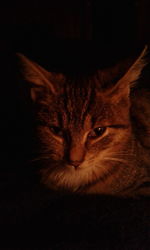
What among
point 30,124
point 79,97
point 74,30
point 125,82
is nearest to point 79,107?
point 79,97

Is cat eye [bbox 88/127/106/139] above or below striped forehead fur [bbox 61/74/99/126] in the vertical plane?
below

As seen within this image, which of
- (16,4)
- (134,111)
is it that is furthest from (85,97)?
(16,4)

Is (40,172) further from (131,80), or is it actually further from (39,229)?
(131,80)

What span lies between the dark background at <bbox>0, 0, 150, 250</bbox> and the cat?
0.09 meters

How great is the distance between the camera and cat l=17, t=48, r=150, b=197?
1.20 meters

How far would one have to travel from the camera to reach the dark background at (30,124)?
1.04 meters

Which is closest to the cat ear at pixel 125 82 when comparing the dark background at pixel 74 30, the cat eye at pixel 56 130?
the cat eye at pixel 56 130

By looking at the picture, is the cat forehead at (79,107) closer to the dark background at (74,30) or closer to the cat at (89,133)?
the cat at (89,133)

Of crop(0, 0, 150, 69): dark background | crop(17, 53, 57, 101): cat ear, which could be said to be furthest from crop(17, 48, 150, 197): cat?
crop(0, 0, 150, 69): dark background

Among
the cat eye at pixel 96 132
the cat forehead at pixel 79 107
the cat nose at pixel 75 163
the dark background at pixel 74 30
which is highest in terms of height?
the dark background at pixel 74 30

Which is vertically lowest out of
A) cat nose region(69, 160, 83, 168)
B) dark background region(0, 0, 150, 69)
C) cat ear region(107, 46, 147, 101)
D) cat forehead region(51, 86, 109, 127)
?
cat nose region(69, 160, 83, 168)

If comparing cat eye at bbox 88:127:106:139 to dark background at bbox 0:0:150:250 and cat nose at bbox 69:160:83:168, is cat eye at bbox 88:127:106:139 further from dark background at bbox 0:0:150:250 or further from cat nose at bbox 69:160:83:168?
dark background at bbox 0:0:150:250

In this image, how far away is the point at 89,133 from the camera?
1.20 metres

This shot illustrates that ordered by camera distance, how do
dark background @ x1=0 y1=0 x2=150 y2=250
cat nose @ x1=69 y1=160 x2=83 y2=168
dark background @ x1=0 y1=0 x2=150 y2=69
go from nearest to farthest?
dark background @ x1=0 y1=0 x2=150 y2=250, cat nose @ x1=69 y1=160 x2=83 y2=168, dark background @ x1=0 y1=0 x2=150 y2=69
